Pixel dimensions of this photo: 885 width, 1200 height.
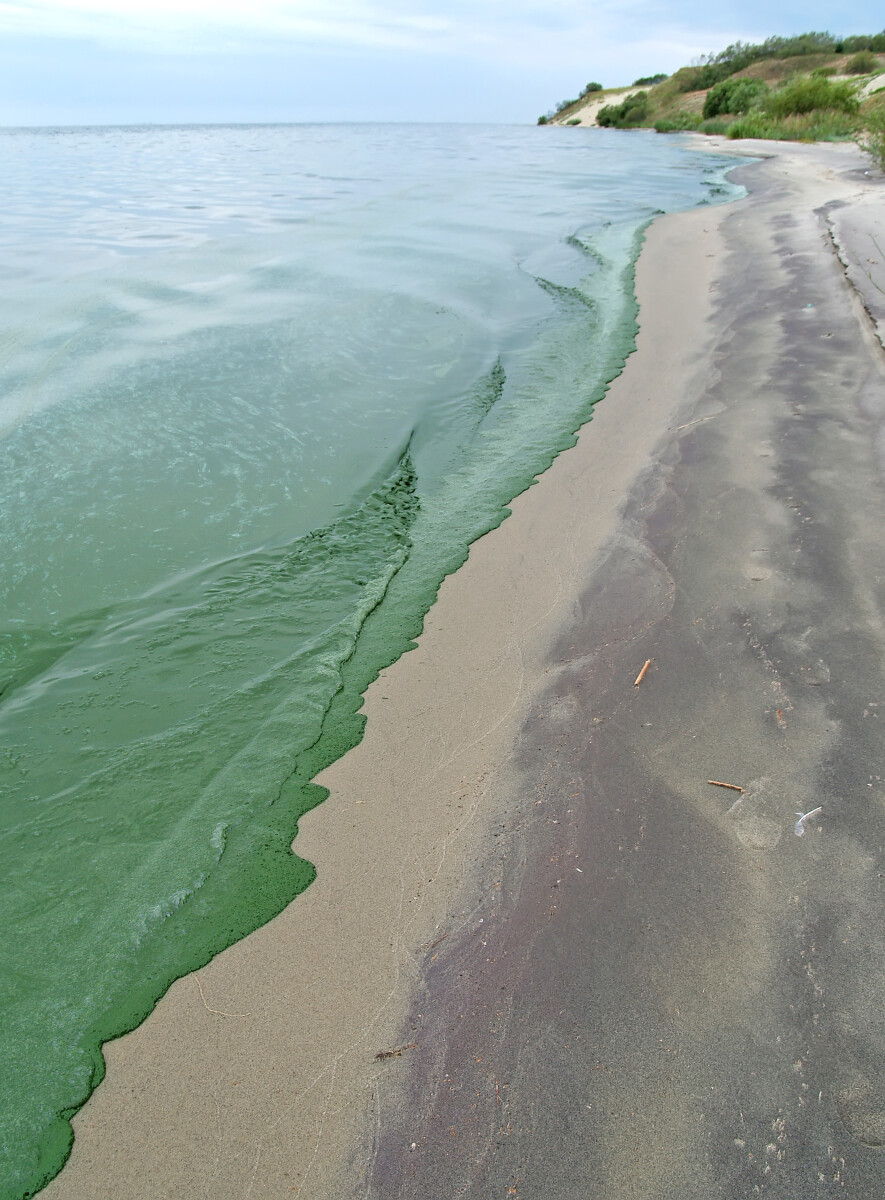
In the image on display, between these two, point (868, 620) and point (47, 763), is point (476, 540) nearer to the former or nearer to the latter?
point (868, 620)

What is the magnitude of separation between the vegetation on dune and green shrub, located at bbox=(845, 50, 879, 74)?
0.18 ft

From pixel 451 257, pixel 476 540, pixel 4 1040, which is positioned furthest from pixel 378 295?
pixel 4 1040

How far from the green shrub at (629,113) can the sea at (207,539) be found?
186 ft

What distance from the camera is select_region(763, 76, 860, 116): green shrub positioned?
30.6 m

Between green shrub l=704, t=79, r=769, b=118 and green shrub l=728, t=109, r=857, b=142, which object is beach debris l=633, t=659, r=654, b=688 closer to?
green shrub l=728, t=109, r=857, b=142

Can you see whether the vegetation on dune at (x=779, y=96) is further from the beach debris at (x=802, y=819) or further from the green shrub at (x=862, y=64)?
the beach debris at (x=802, y=819)

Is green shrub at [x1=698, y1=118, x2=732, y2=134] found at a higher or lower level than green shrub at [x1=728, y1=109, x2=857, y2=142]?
higher

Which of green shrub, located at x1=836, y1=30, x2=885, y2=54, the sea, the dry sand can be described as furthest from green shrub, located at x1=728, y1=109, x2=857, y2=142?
the dry sand

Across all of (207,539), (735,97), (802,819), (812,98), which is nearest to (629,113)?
(735,97)

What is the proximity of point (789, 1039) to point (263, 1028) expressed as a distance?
1.49 meters

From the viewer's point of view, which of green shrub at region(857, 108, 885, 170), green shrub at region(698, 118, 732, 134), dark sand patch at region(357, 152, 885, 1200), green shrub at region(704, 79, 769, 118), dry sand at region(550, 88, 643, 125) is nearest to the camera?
dark sand patch at region(357, 152, 885, 1200)

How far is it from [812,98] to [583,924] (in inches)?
1614

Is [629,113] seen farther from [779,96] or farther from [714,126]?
[779,96]

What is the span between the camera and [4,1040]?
2.28m
